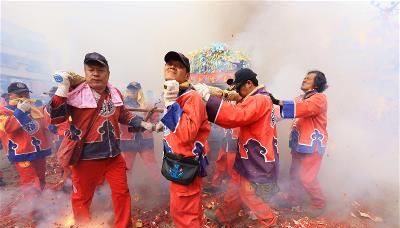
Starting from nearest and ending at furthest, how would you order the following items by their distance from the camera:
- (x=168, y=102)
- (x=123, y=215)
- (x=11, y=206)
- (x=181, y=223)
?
(x=168, y=102), (x=181, y=223), (x=123, y=215), (x=11, y=206)

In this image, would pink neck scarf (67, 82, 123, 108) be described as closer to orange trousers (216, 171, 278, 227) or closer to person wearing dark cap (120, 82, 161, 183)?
orange trousers (216, 171, 278, 227)

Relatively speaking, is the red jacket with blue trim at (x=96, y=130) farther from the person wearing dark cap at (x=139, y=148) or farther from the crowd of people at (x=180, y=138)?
the person wearing dark cap at (x=139, y=148)

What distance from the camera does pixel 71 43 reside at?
9.98m

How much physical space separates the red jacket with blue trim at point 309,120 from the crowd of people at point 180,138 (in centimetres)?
2

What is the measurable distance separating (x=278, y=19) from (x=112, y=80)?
22.4 ft

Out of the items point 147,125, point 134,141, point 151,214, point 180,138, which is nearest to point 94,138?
point 147,125

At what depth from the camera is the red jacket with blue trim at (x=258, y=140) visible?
3.06 metres

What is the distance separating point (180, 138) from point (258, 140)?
1.13 meters

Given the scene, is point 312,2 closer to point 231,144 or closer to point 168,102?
point 231,144

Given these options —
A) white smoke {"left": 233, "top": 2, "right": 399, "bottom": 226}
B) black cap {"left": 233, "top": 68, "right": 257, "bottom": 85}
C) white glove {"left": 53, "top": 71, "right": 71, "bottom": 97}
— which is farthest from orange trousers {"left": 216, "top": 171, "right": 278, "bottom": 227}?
white glove {"left": 53, "top": 71, "right": 71, "bottom": 97}

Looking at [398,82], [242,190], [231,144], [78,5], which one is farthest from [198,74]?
[398,82]

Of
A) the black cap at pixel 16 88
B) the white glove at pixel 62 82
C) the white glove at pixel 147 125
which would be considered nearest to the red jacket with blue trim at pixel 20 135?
the black cap at pixel 16 88

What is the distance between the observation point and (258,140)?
10.6 ft

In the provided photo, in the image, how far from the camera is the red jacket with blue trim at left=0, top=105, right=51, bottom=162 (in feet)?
14.0
